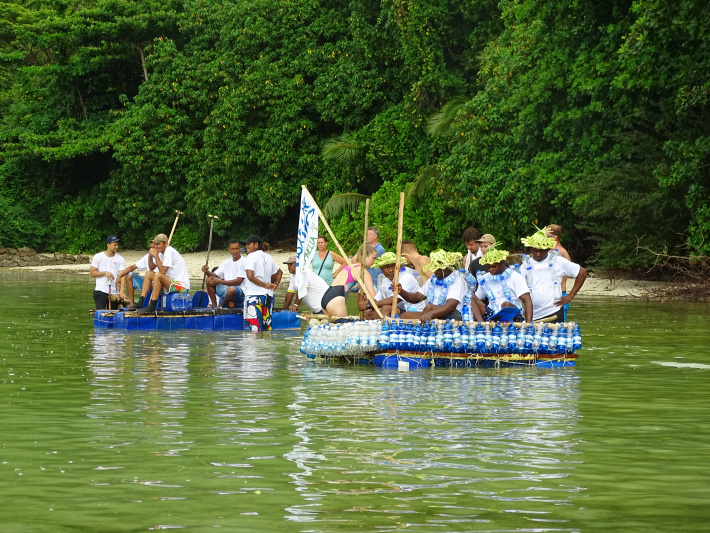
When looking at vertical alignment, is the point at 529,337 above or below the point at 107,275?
below

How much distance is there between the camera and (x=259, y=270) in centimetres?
1780

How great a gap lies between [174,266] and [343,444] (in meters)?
10.5

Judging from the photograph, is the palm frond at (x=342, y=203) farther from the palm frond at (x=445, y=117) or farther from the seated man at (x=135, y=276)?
the seated man at (x=135, y=276)

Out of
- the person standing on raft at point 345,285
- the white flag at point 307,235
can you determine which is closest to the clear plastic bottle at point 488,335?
the person standing on raft at point 345,285

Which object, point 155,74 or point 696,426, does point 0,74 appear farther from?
point 696,426

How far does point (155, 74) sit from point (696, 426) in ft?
115

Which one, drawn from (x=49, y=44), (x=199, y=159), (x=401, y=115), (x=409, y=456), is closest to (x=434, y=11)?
(x=401, y=115)

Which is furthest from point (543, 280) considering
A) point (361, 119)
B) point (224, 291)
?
point (361, 119)

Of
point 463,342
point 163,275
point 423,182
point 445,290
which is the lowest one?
point 463,342

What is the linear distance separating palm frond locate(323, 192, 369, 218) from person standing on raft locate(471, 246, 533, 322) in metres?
22.6

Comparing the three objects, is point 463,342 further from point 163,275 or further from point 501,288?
point 163,275

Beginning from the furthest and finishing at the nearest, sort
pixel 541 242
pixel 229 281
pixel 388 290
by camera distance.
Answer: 1. pixel 229 281
2. pixel 388 290
3. pixel 541 242

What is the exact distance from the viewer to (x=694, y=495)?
7.09 metres

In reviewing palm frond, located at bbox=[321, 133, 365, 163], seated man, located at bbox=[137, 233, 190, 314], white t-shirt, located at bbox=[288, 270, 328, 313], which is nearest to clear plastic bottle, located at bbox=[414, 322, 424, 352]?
white t-shirt, located at bbox=[288, 270, 328, 313]
